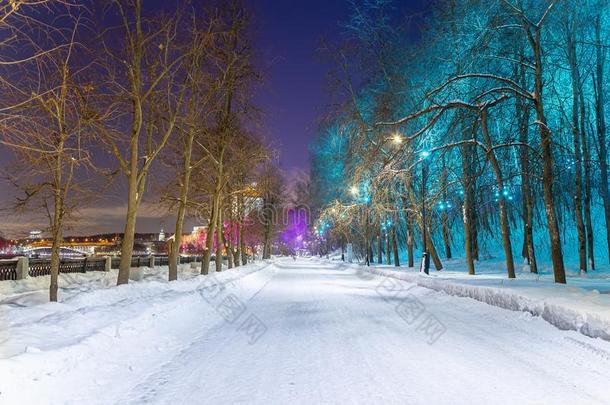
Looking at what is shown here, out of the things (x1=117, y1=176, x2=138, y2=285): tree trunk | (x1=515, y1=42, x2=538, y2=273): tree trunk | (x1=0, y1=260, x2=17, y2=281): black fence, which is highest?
(x1=515, y1=42, x2=538, y2=273): tree trunk

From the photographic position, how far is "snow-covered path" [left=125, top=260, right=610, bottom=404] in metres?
5.44

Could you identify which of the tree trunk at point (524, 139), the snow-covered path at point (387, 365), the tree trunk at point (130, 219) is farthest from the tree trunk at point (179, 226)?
the tree trunk at point (524, 139)

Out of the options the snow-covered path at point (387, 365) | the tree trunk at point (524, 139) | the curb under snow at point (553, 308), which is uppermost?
the tree trunk at point (524, 139)

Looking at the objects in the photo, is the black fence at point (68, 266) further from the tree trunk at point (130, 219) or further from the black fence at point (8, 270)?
the tree trunk at point (130, 219)

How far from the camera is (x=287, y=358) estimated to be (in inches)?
291

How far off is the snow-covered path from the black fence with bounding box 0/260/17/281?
17.1 metres

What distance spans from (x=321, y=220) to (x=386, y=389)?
1127 inches

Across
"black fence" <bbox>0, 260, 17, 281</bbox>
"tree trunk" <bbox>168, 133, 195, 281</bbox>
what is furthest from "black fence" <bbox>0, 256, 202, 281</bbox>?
"tree trunk" <bbox>168, 133, 195, 281</bbox>

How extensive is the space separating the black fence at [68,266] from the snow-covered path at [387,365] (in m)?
20.0

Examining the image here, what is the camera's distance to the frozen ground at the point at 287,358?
5.36 m

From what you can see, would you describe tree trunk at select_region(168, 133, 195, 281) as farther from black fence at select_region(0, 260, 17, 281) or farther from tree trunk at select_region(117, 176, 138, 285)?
black fence at select_region(0, 260, 17, 281)

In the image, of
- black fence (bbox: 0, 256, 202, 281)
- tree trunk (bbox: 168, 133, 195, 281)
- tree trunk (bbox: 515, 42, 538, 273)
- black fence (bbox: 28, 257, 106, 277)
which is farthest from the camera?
black fence (bbox: 28, 257, 106, 277)

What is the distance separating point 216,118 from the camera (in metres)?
27.2

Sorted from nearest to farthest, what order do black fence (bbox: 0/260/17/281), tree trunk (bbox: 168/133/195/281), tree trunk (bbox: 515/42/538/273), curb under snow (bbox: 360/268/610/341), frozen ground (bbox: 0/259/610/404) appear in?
frozen ground (bbox: 0/259/610/404), curb under snow (bbox: 360/268/610/341), tree trunk (bbox: 515/42/538/273), tree trunk (bbox: 168/133/195/281), black fence (bbox: 0/260/17/281)
